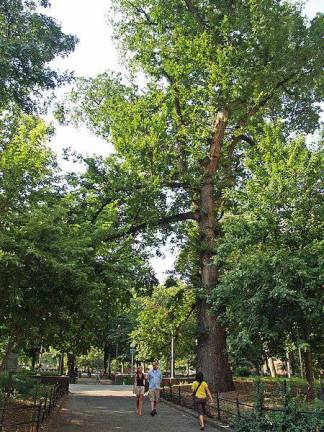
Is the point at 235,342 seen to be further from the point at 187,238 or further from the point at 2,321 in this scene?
the point at 187,238

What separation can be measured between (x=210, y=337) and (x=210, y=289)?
2024 millimetres

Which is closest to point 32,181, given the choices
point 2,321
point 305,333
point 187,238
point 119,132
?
point 2,321

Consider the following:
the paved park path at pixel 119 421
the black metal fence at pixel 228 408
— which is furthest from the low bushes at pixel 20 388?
the black metal fence at pixel 228 408

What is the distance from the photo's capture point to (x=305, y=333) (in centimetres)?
1311

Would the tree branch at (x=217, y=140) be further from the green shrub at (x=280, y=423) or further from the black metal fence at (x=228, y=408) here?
the green shrub at (x=280, y=423)

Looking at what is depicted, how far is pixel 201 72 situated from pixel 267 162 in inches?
324

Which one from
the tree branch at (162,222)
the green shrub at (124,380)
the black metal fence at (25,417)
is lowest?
the black metal fence at (25,417)

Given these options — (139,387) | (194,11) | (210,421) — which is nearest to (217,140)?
(194,11)

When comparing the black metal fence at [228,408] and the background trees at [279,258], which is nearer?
the black metal fence at [228,408]

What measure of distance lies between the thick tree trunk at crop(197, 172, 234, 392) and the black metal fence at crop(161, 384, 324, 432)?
143 cm

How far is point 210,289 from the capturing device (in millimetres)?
19344

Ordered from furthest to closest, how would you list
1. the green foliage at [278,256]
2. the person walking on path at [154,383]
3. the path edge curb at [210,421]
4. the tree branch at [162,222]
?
the tree branch at [162,222] < the person walking on path at [154,383] < the green foliage at [278,256] < the path edge curb at [210,421]

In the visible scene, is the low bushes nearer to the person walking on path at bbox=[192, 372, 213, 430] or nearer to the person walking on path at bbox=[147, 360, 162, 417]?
the person walking on path at bbox=[147, 360, 162, 417]

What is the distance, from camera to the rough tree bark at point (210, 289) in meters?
18.9
